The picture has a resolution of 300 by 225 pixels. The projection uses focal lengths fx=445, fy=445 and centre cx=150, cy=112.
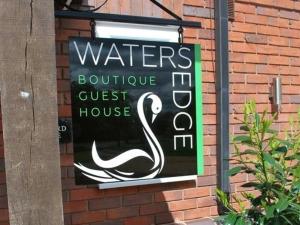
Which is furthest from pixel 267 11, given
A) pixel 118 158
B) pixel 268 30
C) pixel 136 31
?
pixel 118 158

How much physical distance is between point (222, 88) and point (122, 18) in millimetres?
1169

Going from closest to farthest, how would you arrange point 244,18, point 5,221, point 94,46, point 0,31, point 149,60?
point 0,31
point 5,221
point 94,46
point 149,60
point 244,18

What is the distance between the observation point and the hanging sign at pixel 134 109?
3.50m

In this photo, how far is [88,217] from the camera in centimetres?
358

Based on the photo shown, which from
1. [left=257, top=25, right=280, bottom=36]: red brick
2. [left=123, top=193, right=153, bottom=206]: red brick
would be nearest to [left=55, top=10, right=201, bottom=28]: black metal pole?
[left=257, top=25, right=280, bottom=36]: red brick

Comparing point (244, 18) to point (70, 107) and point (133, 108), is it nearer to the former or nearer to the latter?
point (133, 108)

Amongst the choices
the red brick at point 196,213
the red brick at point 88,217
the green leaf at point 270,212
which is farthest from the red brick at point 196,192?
the green leaf at point 270,212

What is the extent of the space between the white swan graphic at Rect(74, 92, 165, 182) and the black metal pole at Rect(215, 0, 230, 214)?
621 mm

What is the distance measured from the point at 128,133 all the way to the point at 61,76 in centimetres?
71

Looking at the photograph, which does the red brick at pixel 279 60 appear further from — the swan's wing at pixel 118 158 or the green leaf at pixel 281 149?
the green leaf at pixel 281 149

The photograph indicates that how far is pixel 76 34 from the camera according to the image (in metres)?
3.53

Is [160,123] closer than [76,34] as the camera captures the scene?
No

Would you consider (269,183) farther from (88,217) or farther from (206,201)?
(206,201)

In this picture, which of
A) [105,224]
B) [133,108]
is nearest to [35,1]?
[133,108]
